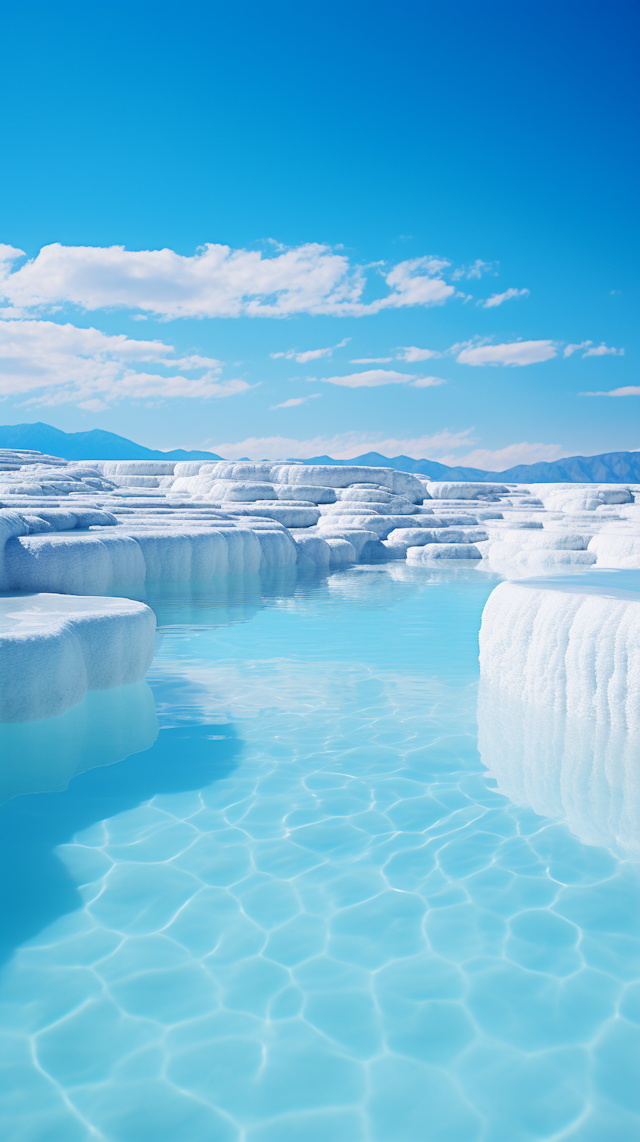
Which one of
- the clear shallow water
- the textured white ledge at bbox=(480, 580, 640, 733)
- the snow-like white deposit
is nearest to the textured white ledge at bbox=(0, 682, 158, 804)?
the clear shallow water

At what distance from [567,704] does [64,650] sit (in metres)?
2.88

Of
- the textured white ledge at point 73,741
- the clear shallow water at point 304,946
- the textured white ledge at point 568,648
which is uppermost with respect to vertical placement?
the textured white ledge at point 568,648

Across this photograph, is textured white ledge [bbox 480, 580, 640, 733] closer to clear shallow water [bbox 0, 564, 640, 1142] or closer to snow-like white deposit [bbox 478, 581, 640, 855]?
snow-like white deposit [bbox 478, 581, 640, 855]

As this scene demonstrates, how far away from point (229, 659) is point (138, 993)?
13.3 feet

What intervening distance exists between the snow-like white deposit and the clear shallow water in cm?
18

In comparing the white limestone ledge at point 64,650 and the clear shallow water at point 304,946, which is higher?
the white limestone ledge at point 64,650

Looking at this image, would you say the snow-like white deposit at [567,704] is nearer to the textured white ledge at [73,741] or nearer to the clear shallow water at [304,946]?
the clear shallow water at [304,946]

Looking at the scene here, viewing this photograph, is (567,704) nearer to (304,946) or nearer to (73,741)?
(304,946)

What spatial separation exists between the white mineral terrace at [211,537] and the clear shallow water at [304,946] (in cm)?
47

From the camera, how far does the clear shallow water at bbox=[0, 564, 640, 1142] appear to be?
6.26 ft

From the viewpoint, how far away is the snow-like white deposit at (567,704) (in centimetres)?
357

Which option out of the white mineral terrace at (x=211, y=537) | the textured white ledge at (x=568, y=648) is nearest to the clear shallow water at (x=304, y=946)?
the white mineral terrace at (x=211, y=537)

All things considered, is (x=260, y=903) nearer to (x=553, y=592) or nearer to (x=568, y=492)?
(x=553, y=592)

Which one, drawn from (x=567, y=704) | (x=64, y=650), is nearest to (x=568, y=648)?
(x=567, y=704)
